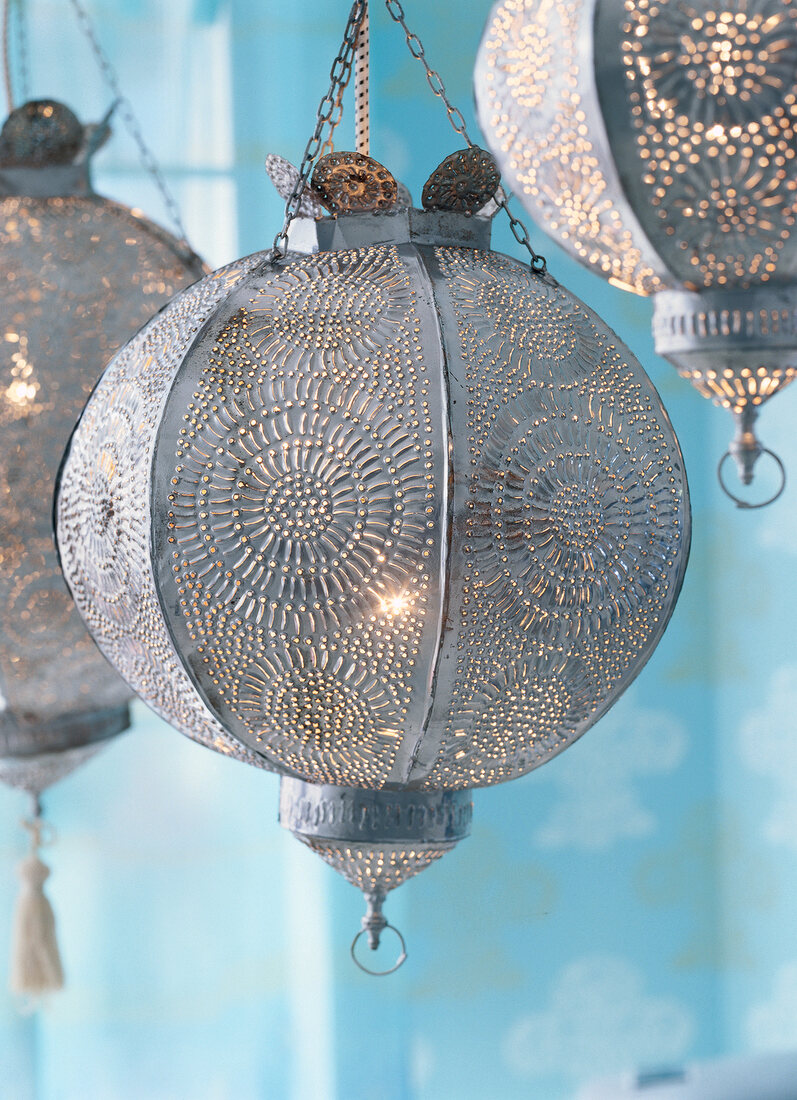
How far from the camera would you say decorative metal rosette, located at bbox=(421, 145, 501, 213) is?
29.5 inches

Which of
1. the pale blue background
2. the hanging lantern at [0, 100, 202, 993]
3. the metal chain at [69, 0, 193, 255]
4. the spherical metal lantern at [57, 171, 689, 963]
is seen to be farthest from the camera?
the pale blue background

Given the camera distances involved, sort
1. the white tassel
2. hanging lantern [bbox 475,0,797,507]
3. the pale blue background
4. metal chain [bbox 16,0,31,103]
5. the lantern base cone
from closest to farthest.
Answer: hanging lantern [bbox 475,0,797,507], the lantern base cone, metal chain [bbox 16,0,31,103], the white tassel, the pale blue background

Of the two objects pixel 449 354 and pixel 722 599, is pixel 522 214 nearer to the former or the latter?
pixel 722 599

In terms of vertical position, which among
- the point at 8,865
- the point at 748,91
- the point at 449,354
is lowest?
the point at 8,865

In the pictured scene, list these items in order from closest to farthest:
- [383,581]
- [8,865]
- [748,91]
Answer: [748,91]
[383,581]
[8,865]

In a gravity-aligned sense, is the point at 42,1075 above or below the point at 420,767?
below

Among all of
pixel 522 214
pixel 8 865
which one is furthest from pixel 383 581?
pixel 8 865

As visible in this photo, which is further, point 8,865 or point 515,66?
point 8,865

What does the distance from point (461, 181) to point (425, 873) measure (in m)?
1.24

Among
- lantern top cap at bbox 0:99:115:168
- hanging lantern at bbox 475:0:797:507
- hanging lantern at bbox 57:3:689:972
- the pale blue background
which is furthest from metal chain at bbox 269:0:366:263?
the pale blue background

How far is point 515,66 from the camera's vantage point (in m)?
0.50

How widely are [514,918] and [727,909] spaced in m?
0.29

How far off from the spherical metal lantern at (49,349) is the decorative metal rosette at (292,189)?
0.27m

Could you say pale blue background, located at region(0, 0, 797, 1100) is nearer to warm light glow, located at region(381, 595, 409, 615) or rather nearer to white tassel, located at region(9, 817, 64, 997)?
white tassel, located at region(9, 817, 64, 997)
